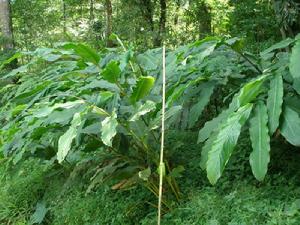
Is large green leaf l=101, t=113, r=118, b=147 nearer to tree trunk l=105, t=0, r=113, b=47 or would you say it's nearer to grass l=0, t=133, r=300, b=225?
grass l=0, t=133, r=300, b=225

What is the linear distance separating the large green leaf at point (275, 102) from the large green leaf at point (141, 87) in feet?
2.04

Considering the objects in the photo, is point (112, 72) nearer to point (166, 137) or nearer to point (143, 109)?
point (143, 109)

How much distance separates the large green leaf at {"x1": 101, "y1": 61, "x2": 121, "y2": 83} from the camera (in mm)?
2246

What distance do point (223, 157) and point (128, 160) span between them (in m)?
0.86

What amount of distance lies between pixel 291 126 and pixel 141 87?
0.81 m

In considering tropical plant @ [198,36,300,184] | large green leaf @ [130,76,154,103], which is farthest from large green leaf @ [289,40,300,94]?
large green leaf @ [130,76,154,103]

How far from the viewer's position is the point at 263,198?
219cm

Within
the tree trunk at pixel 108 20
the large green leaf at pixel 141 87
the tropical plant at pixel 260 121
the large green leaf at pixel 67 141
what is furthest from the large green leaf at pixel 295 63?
the tree trunk at pixel 108 20

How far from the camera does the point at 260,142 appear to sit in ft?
6.16

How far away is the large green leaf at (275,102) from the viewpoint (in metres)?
1.91

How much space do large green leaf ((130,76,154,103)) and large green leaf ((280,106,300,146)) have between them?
2.33ft

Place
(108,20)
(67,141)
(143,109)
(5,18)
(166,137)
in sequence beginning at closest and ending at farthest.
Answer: (67,141), (143,109), (166,137), (5,18), (108,20)

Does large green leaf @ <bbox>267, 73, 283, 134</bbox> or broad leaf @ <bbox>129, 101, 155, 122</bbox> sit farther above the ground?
large green leaf @ <bbox>267, 73, 283, 134</bbox>

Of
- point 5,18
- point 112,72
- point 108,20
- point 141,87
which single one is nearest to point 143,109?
point 141,87
